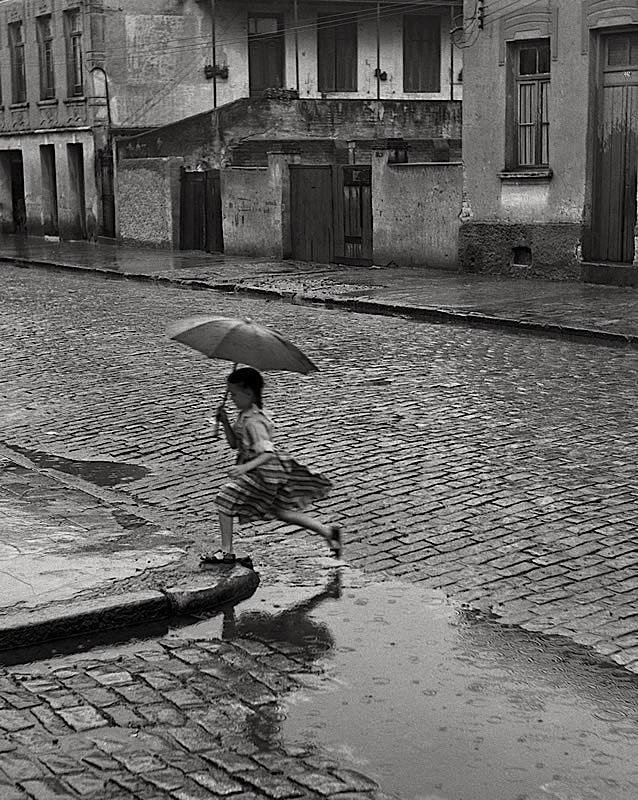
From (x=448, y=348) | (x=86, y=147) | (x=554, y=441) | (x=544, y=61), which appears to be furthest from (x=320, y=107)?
(x=554, y=441)

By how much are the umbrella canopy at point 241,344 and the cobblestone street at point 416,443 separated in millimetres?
1039

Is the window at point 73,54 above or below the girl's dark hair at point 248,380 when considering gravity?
above

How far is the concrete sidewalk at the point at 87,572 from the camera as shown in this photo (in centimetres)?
559

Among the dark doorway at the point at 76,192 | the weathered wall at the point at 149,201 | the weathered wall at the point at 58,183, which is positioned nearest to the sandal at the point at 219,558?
the weathered wall at the point at 149,201

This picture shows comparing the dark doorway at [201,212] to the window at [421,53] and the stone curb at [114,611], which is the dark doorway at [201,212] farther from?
the stone curb at [114,611]

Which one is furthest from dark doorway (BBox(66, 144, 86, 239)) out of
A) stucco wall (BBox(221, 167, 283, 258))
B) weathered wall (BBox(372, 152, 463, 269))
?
weathered wall (BBox(372, 152, 463, 269))

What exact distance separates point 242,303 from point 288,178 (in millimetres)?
7416

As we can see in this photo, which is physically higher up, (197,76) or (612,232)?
(197,76)

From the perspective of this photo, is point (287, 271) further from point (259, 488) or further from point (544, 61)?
point (259, 488)

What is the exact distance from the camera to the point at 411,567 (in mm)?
6438

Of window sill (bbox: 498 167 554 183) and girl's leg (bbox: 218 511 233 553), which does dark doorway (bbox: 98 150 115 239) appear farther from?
girl's leg (bbox: 218 511 233 553)

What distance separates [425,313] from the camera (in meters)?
17.3

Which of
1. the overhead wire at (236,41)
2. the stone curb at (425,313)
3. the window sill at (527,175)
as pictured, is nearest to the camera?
the stone curb at (425,313)

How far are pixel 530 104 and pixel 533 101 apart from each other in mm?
67
